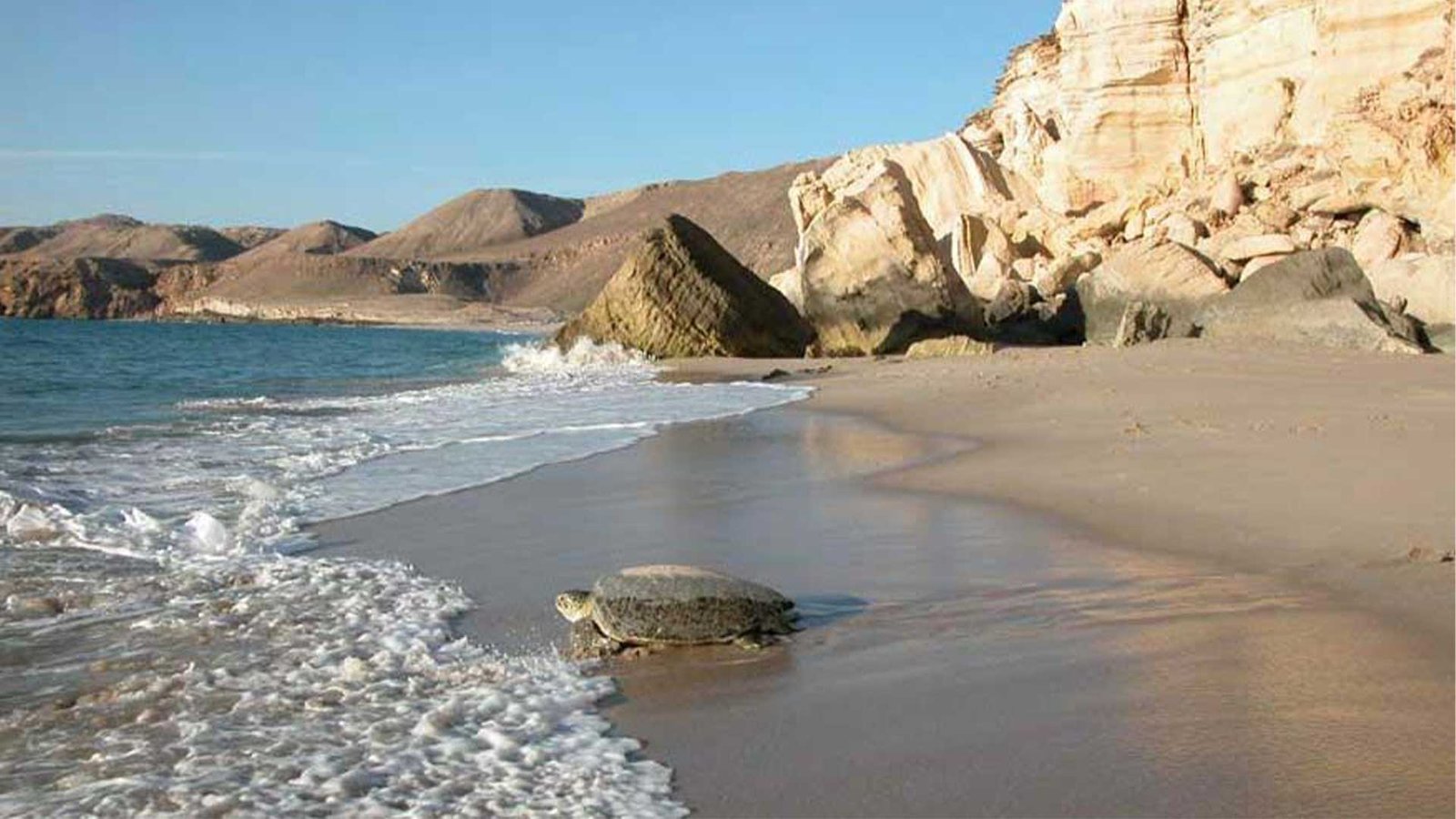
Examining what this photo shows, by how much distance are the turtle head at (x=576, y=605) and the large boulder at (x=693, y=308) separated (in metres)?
19.0

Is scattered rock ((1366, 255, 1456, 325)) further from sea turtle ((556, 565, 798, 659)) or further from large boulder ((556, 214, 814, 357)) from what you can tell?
sea turtle ((556, 565, 798, 659))

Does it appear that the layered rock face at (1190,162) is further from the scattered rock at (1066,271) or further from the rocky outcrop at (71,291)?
the rocky outcrop at (71,291)

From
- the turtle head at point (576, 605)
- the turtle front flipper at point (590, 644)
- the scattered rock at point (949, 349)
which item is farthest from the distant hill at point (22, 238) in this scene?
the turtle front flipper at point (590, 644)

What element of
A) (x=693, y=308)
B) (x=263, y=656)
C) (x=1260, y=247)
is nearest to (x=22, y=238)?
(x=693, y=308)

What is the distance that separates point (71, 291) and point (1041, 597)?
11038 cm

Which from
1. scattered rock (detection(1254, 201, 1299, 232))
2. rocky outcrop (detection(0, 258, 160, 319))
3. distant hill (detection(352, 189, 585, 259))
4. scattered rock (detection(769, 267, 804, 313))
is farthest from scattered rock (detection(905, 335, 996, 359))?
distant hill (detection(352, 189, 585, 259))

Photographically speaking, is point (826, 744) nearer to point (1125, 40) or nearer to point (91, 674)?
point (91, 674)

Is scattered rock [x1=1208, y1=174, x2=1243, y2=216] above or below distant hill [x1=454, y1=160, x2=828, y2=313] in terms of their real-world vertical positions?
below

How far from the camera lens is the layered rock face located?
64.3 ft

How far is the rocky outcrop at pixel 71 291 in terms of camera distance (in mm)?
99875

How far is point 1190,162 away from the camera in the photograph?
27.0m

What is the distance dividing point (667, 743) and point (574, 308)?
98.6m

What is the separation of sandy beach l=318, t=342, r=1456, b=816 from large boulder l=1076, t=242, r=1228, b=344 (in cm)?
843

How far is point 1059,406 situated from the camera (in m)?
11.0
